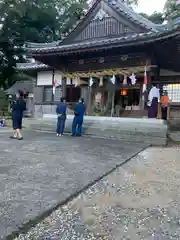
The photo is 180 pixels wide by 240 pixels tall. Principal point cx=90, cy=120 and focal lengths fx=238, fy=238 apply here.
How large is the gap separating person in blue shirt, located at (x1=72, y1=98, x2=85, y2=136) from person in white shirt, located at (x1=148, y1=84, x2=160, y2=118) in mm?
→ 3164

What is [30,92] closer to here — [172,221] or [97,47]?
[97,47]

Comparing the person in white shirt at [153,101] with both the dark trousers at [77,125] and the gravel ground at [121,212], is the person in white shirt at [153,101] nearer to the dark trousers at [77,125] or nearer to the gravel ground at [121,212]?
the dark trousers at [77,125]

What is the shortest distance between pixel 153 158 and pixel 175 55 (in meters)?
7.20

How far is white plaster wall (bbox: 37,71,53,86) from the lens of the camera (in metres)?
17.1

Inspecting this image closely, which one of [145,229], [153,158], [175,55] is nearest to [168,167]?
[153,158]

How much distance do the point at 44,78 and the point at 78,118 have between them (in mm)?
8286

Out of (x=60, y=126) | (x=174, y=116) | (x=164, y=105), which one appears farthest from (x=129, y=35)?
(x=60, y=126)

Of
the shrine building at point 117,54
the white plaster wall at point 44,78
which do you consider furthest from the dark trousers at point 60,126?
the white plaster wall at point 44,78

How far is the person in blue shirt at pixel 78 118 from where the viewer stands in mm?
10023

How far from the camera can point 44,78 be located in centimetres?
1736

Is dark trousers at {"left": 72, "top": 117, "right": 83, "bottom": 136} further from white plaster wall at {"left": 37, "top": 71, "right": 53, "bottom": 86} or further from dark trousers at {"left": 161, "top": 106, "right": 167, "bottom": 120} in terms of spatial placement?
white plaster wall at {"left": 37, "top": 71, "right": 53, "bottom": 86}

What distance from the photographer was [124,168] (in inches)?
207

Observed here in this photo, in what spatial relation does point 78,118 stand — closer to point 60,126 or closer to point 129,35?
point 60,126

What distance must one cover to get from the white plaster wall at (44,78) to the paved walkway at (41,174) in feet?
34.0
